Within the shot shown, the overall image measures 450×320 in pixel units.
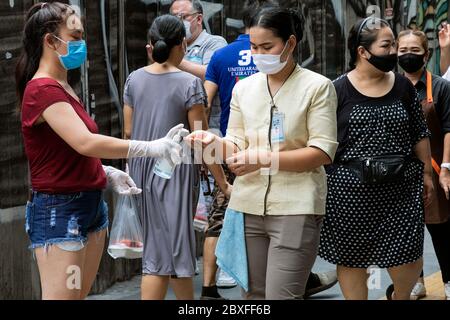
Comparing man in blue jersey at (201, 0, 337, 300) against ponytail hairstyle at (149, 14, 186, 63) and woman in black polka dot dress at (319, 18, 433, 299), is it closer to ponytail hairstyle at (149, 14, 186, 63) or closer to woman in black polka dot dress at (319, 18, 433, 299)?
ponytail hairstyle at (149, 14, 186, 63)

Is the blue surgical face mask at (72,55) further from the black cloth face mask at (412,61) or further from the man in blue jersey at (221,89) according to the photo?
the black cloth face mask at (412,61)

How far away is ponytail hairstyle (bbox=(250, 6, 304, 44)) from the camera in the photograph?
496cm

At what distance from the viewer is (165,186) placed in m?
6.33

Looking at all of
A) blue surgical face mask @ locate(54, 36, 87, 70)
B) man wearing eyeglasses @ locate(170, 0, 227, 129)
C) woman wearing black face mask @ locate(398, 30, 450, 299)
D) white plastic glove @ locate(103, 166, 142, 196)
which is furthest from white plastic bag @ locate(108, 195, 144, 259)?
woman wearing black face mask @ locate(398, 30, 450, 299)

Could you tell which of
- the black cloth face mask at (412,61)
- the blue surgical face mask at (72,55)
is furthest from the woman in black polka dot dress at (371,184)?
the blue surgical face mask at (72,55)

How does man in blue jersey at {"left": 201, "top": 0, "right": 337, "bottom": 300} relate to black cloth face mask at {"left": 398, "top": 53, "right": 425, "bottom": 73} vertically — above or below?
below

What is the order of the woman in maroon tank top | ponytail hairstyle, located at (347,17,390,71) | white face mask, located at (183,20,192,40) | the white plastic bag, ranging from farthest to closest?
white face mask, located at (183,20,192,40) → ponytail hairstyle, located at (347,17,390,71) → the white plastic bag → the woman in maroon tank top

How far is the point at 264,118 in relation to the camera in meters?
4.99

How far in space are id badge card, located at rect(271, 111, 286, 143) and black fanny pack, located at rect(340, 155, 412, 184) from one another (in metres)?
1.32

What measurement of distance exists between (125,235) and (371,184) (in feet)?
5.10

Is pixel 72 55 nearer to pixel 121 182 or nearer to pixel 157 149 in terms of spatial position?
pixel 157 149

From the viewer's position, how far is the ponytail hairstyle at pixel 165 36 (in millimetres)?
6398

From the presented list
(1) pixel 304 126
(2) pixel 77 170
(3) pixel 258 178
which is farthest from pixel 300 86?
(2) pixel 77 170
